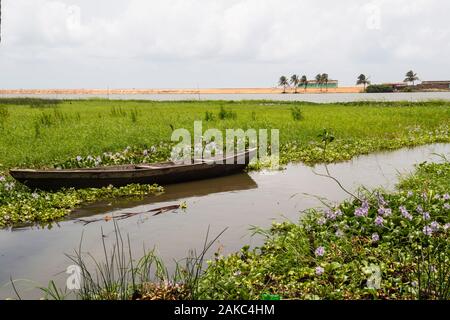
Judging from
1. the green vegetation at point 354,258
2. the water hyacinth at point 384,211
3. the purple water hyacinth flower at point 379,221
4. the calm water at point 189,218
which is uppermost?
the water hyacinth at point 384,211

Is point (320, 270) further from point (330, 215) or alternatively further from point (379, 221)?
point (330, 215)

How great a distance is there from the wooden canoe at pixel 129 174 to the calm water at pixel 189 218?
277 millimetres

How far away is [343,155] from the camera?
14.7 meters

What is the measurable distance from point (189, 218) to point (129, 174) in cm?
246

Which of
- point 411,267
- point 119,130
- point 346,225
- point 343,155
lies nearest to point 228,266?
point 346,225

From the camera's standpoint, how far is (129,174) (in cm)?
1032

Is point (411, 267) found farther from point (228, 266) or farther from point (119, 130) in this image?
point (119, 130)

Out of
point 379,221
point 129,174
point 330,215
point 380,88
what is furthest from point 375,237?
point 380,88

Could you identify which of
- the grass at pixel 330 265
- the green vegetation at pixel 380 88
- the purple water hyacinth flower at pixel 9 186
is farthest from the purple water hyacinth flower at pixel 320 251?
the green vegetation at pixel 380 88

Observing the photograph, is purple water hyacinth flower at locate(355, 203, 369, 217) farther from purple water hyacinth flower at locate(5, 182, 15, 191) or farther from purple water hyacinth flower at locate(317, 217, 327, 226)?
purple water hyacinth flower at locate(5, 182, 15, 191)

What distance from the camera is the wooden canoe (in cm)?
956

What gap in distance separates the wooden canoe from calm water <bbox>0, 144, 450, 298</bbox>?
28 cm

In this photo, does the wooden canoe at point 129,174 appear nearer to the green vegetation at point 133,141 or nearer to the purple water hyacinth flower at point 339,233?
the green vegetation at point 133,141

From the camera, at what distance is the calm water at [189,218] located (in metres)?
6.61
